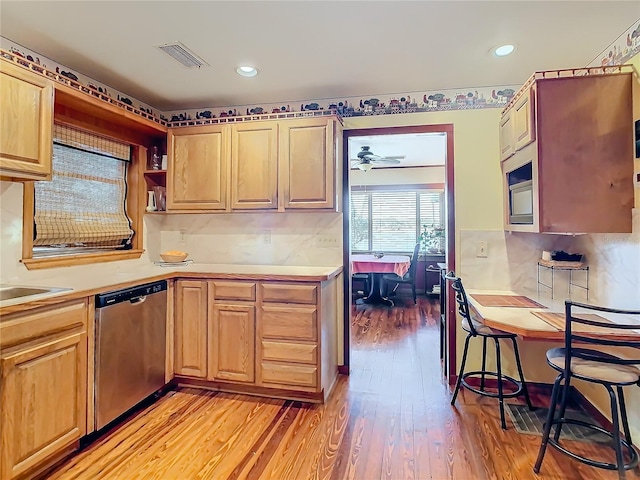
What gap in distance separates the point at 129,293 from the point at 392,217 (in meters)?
5.36

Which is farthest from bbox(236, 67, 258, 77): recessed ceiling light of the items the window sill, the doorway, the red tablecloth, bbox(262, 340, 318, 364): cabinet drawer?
the red tablecloth

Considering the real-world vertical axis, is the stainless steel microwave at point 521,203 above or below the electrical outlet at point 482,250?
above

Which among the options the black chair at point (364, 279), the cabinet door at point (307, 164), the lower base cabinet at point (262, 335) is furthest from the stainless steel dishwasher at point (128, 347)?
the black chair at point (364, 279)

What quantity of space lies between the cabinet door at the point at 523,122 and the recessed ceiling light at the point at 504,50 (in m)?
0.30

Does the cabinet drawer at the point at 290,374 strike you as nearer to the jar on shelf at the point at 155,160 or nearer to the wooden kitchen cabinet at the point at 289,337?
the wooden kitchen cabinet at the point at 289,337

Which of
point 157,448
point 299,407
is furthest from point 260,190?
point 157,448

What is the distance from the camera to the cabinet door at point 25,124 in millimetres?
1890

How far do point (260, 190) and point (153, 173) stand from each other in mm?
1072

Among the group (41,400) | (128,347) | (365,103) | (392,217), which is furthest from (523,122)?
(392,217)

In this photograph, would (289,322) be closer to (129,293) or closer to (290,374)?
(290,374)

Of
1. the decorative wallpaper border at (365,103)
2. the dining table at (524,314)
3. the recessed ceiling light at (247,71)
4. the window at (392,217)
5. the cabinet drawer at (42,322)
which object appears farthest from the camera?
the window at (392,217)

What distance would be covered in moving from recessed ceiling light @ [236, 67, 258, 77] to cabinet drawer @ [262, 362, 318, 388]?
2.10 m

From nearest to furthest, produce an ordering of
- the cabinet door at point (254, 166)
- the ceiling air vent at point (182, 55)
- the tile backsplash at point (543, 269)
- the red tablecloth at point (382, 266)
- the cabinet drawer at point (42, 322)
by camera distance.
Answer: the cabinet drawer at point (42, 322)
the tile backsplash at point (543, 269)
the ceiling air vent at point (182, 55)
the cabinet door at point (254, 166)
the red tablecloth at point (382, 266)

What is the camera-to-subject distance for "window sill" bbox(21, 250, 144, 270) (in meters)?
2.34
